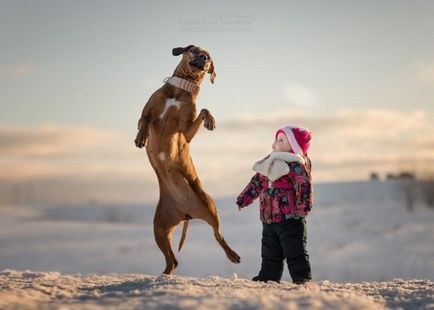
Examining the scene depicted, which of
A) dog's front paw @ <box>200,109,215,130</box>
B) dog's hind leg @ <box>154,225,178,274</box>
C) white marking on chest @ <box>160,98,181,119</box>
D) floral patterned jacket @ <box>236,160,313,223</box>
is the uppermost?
white marking on chest @ <box>160,98,181,119</box>

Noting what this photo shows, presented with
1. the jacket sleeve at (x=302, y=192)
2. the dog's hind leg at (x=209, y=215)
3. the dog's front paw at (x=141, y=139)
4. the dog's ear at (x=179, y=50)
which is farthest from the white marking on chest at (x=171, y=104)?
the jacket sleeve at (x=302, y=192)

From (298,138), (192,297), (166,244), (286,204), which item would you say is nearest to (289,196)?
(286,204)

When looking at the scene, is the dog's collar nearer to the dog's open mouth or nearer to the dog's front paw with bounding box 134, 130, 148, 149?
the dog's open mouth

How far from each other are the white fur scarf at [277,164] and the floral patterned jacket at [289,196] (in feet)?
0.16

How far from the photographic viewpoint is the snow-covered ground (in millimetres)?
3219

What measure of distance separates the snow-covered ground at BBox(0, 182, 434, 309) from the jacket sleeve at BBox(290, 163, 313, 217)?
1.87 feet

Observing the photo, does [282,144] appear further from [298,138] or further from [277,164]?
[277,164]

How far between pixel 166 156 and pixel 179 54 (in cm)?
92

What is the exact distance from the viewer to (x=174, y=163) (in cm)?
468

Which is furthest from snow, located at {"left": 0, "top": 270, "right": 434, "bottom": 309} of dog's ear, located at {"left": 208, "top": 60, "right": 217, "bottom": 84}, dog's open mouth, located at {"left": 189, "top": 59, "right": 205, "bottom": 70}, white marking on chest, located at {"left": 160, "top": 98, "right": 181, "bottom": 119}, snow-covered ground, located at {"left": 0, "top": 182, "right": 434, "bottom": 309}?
dog's ear, located at {"left": 208, "top": 60, "right": 217, "bottom": 84}

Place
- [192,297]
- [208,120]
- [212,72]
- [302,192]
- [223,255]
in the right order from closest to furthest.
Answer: [192,297] → [208,120] → [302,192] → [212,72] → [223,255]

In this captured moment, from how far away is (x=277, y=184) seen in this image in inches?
187

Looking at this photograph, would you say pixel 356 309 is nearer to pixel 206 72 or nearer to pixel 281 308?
pixel 281 308

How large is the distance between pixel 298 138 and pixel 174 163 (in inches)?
41.0
